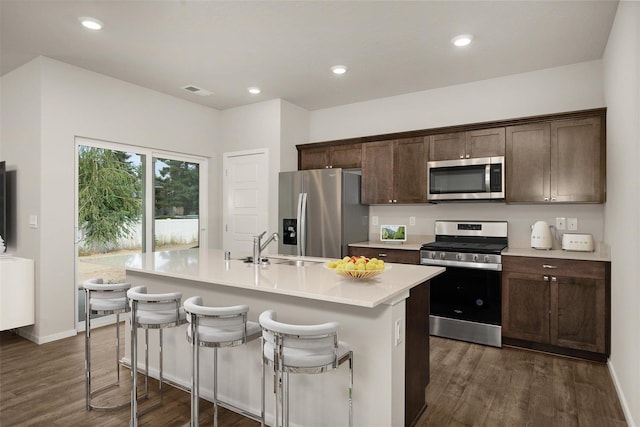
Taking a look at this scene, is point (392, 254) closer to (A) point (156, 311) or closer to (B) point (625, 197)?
(B) point (625, 197)

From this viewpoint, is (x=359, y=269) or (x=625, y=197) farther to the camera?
(x=625, y=197)

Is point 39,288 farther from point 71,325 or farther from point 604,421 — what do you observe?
point 604,421

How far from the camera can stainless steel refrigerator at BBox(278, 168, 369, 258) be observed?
448cm

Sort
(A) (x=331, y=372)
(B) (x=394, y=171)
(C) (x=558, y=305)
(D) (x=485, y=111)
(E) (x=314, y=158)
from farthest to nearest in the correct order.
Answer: (E) (x=314, y=158) < (B) (x=394, y=171) < (D) (x=485, y=111) < (C) (x=558, y=305) < (A) (x=331, y=372)

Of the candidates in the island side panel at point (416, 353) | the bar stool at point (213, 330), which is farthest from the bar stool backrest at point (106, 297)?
the island side panel at point (416, 353)

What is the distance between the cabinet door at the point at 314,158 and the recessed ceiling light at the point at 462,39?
2174 mm

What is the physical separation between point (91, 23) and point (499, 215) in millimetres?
4226

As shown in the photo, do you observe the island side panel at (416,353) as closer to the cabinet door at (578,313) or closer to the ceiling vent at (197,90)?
the cabinet door at (578,313)

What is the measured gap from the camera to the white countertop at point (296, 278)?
5.97 ft

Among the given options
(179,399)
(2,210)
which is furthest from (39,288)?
(179,399)

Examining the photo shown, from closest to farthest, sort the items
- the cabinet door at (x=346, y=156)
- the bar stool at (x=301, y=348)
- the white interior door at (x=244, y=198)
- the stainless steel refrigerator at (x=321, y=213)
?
1. the bar stool at (x=301, y=348)
2. the stainless steel refrigerator at (x=321, y=213)
3. the cabinet door at (x=346, y=156)
4. the white interior door at (x=244, y=198)

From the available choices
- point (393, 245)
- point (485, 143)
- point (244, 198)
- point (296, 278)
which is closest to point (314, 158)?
point (244, 198)

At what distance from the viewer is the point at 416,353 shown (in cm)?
229

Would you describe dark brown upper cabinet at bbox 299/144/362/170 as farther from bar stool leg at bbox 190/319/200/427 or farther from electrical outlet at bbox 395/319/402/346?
bar stool leg at bbox 190/319/200/427
